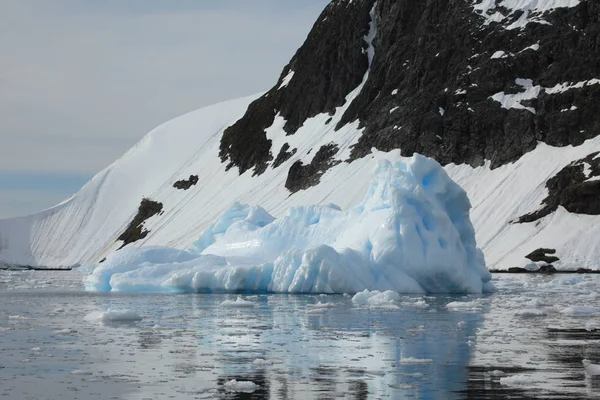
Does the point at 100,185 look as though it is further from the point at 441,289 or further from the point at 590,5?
the point at 441,289

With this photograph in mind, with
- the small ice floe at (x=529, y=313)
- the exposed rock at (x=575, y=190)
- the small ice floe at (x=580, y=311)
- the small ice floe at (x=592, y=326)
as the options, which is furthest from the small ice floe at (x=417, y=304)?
the exposed rock at (x=575, y=190)

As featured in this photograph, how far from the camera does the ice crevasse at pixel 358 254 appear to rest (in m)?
39.2

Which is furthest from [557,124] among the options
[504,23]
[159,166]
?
[159,166]

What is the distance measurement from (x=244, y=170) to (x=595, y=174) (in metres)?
51.7

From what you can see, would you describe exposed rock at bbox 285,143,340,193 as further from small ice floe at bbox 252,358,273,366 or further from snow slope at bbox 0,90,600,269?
small ice floe at bbox 252,358,273,366

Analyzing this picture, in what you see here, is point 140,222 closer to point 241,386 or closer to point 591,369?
point 591,369

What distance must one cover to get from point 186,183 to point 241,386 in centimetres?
11442

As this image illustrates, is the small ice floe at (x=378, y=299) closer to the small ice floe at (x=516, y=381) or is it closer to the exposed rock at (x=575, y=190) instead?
the small ice floe at (x=516, y=381)

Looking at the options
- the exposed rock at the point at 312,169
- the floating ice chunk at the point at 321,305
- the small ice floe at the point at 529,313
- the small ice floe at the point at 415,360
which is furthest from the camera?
the exposed rock at the point at 312,169

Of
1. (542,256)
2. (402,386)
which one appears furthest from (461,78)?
(402,386)

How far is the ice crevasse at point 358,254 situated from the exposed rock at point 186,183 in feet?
265

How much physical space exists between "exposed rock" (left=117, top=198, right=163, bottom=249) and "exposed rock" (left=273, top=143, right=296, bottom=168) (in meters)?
19.3

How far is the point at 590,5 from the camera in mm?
90250

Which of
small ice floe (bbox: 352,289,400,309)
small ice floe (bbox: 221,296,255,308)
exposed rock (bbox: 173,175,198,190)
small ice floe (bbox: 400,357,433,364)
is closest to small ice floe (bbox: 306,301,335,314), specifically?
small ice floe (bbox: 352,289,400,309)
